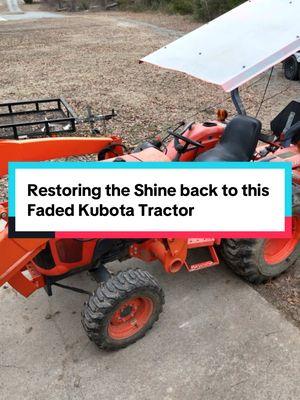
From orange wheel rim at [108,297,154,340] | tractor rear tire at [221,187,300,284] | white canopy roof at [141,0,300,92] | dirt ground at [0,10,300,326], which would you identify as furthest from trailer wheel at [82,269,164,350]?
white canopy roof at [141,0,300,92]

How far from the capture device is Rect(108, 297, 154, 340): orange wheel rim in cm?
304

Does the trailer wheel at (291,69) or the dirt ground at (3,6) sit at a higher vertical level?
the trailer wheel at (291,69)

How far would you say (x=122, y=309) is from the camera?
9.85 ft

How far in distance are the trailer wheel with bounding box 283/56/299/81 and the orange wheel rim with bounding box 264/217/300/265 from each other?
6.39 m

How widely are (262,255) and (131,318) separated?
3.90 ft

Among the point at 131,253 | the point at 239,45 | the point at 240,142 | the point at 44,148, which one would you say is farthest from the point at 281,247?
the point at 44,148

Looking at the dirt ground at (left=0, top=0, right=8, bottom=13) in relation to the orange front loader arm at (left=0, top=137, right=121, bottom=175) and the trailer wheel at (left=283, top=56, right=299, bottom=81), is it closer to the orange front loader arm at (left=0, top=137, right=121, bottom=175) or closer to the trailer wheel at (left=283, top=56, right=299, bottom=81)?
the trailer wheel at (left=283, top=56, right=299, bottom=81)

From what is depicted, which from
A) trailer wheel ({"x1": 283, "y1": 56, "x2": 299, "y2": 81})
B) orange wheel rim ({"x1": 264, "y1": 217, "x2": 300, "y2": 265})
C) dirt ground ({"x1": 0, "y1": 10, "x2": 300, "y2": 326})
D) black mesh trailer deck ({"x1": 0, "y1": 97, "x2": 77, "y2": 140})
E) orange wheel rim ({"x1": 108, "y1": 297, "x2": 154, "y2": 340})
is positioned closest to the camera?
orange wheel rim ({"x1": 108, "y1": 297, "x2": 154, "y2": 340})

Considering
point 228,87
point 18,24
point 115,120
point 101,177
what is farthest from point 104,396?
point 18,24

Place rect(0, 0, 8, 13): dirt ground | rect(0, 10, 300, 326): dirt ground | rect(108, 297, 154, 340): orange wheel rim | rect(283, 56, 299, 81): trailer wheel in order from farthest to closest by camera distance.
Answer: rect(0, 0, 8, 13): dirt ground, rect(283, 56, 299, 81): trailer wheel, rect(0, 10, 300, 326): dirt ground, rect(108, 297, 154, 340): orange wheel rim

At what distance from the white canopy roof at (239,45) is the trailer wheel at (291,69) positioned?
6172mm

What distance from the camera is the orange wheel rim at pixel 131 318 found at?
3037 mm

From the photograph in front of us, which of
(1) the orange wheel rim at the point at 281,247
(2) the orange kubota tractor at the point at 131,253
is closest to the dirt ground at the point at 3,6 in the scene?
(2) the orange kubota tractor at the point at 131,253

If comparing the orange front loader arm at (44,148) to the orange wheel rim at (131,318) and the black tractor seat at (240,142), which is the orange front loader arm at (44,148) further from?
the orange wheel rim at (131,318)
